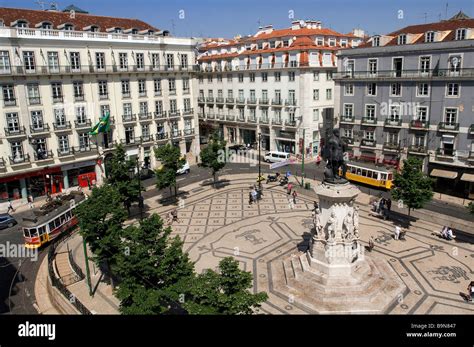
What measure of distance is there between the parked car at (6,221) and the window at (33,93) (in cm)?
1301

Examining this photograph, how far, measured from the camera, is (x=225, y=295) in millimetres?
14914

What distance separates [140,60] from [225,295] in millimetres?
43403

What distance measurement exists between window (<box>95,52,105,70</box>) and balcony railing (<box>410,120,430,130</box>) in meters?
37.5

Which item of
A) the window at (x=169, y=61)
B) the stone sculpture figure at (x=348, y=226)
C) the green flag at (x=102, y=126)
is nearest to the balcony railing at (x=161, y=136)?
the green flag at (x=102, y=126)

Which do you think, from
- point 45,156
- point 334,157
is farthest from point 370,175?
point 45,156

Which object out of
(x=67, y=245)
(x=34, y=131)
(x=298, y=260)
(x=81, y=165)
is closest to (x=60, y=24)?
(x=34, y=131)

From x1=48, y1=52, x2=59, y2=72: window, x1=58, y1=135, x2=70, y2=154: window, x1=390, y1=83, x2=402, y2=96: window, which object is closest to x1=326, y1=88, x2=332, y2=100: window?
x1=390, y1=83, x2=402, y2=96: window

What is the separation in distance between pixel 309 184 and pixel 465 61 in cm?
2032

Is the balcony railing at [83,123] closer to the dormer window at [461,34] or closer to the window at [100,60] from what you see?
the window at [100,60]

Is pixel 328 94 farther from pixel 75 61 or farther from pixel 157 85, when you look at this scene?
pixel 75 61

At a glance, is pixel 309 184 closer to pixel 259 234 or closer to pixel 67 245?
pixel 259 234

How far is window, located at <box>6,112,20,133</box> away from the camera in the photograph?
41844 mm

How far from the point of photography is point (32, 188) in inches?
1742

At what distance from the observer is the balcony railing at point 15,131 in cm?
4172
